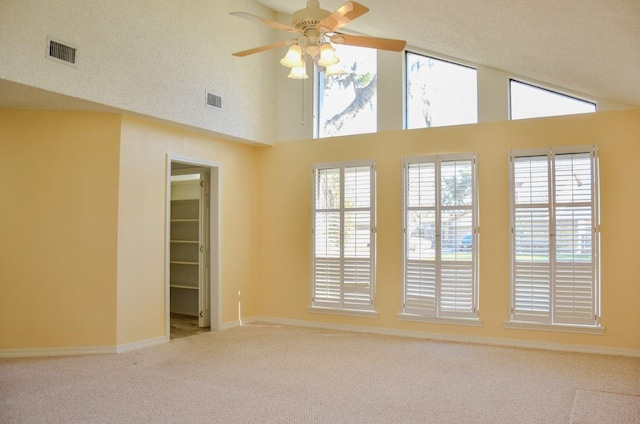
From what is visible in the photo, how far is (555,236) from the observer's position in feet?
16.3

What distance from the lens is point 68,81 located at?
165 inches

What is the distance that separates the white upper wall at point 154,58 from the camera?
3938mm

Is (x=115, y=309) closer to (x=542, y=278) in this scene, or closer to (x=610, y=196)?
(x=542, y=278)

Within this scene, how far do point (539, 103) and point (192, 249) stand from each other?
200 inches

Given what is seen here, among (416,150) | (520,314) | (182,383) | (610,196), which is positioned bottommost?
(182,383)

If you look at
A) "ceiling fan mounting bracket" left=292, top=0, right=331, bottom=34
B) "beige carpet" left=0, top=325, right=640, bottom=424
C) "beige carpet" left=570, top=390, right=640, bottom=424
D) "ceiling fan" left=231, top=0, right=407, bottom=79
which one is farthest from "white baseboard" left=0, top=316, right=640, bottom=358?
"ceiling fan mounting bracket" left=292, top=0, right=331, bottom=34

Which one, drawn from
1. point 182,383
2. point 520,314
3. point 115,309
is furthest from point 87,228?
point 520,314

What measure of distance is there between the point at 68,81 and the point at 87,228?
4.88 ft

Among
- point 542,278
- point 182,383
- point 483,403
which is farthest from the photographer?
point 542,278

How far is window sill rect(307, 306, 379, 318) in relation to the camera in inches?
230

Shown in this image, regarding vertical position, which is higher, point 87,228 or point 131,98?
point 131,98

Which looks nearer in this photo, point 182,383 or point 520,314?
point 182,383

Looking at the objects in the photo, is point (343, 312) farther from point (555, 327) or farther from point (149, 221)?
point (149, 221)

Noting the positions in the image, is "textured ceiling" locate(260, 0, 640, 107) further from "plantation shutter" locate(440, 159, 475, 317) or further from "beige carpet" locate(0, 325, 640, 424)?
"beige carpet" locate(0, 325, 640, 424)
